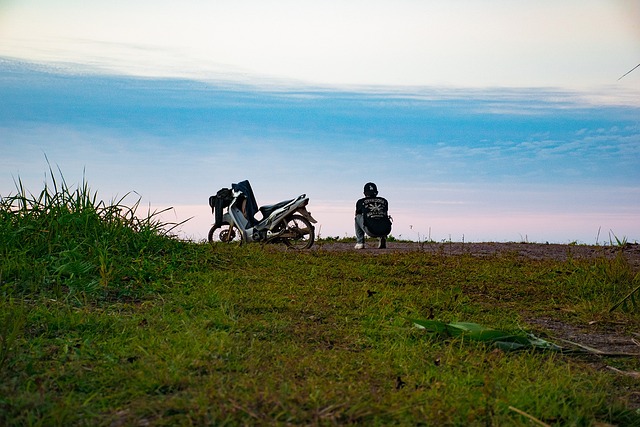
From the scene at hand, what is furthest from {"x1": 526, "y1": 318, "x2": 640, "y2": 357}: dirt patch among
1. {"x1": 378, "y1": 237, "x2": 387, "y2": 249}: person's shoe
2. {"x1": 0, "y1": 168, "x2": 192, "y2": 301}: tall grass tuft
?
{"x1": 378, "y1": 237, "x2": 387, "y2": 249}: person's shoe

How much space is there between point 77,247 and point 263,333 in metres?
2.94

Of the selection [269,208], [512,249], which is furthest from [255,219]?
[512,249]

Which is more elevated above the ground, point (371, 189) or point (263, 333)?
point (371, 189)

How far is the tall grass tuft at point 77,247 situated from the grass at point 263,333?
0.07 feet

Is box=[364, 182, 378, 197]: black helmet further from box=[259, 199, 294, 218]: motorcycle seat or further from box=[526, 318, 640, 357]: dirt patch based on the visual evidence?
box=[526, 318, 640, 357]: dirt patch

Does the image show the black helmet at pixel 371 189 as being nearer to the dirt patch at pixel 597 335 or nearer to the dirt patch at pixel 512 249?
the dirt patch at pixel 512 249

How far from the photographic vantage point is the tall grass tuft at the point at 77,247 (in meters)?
6.08

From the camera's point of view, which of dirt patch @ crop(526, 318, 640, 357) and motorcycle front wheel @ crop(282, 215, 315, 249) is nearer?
dirt patch @ crop(526, 318, 640, 357)

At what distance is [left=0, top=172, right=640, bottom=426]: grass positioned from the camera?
3107 millimetres

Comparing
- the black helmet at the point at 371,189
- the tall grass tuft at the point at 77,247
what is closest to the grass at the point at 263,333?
the tall grass tuft at the point at 77,247

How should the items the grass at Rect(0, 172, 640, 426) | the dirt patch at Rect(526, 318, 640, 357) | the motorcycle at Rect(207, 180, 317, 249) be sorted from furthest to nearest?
the motorcycle at Rect(207, 180, 317, 249) → the dirt patch at Rect(526, 318, 640, 357) → the grass at Rect(0, 172, 640, 426)

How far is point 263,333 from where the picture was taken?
4.59 metres

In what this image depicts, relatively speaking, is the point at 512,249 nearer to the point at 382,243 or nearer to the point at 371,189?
the point at 382,243

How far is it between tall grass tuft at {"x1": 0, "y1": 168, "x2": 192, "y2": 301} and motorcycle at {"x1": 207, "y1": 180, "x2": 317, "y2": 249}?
2.62m
